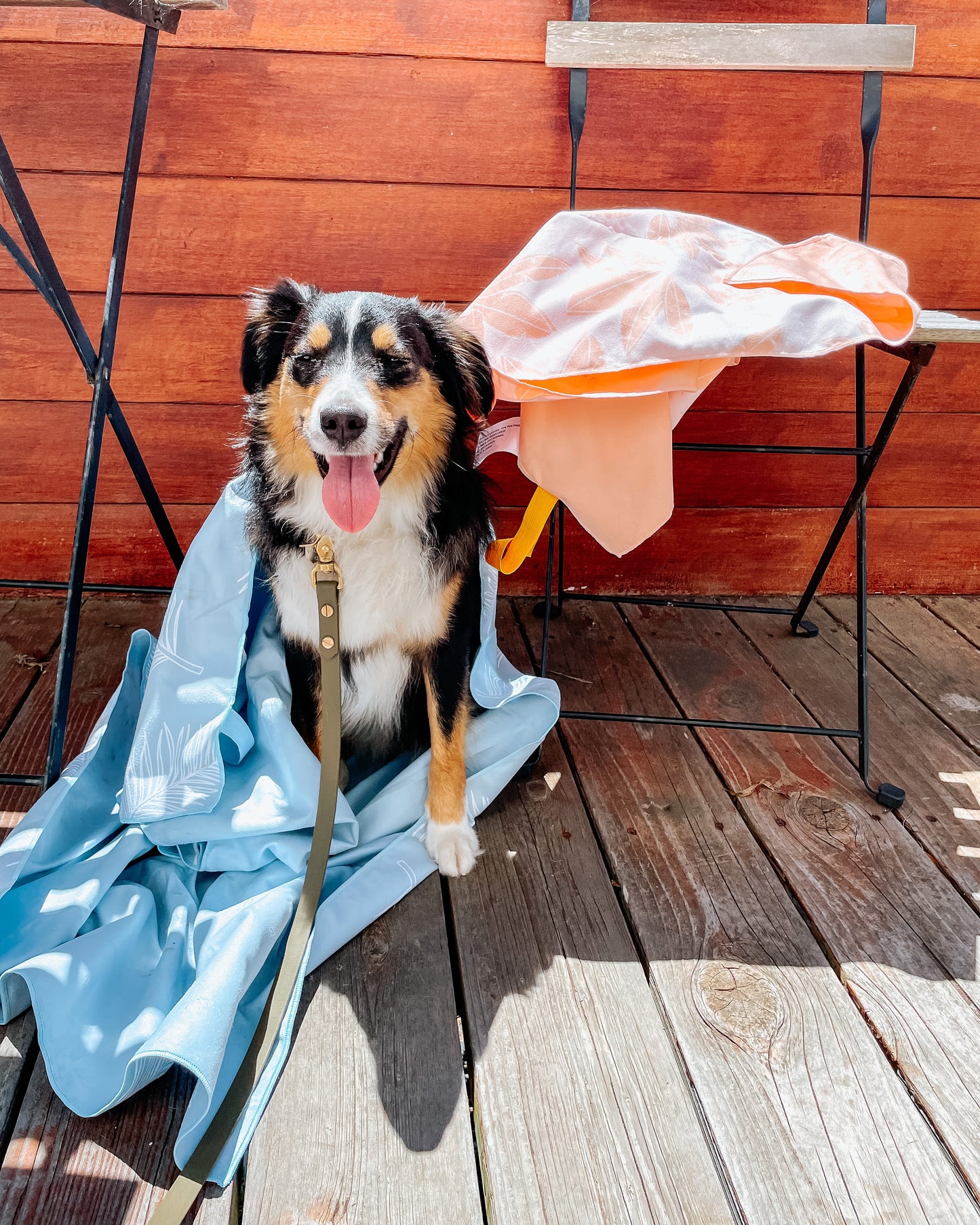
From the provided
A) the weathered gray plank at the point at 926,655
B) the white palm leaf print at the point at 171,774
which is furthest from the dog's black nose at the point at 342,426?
the weathered gray plank at the point at 926,655

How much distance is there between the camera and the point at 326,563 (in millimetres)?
1498

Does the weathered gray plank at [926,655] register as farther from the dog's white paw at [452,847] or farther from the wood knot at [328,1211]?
the wood knot at [328,1211]

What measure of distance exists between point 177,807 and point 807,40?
1973 mm

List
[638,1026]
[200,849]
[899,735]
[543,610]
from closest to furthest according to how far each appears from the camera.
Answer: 1. [638,1026]
2. [200,849]
3. [899,735]
4. [543,610]

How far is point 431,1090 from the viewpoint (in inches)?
47.1

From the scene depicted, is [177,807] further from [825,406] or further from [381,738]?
[825,406]

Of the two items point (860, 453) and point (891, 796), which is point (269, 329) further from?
point (891, 796)

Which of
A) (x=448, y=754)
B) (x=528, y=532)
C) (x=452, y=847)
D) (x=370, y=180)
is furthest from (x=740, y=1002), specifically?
(x=370, y=180)

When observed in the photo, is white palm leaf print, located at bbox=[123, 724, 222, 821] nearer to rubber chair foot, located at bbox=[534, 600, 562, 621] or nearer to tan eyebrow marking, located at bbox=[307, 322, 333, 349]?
tan eyebrow marking, located at bbox=[307, 322, 333, 349]

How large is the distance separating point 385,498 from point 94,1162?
104 cm

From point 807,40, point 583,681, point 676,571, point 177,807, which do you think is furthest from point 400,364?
point 676,571

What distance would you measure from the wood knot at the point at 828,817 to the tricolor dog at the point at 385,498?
2.20 ft

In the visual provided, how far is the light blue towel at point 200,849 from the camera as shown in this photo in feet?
3.91

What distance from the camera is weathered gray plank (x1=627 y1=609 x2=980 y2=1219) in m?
1.25
